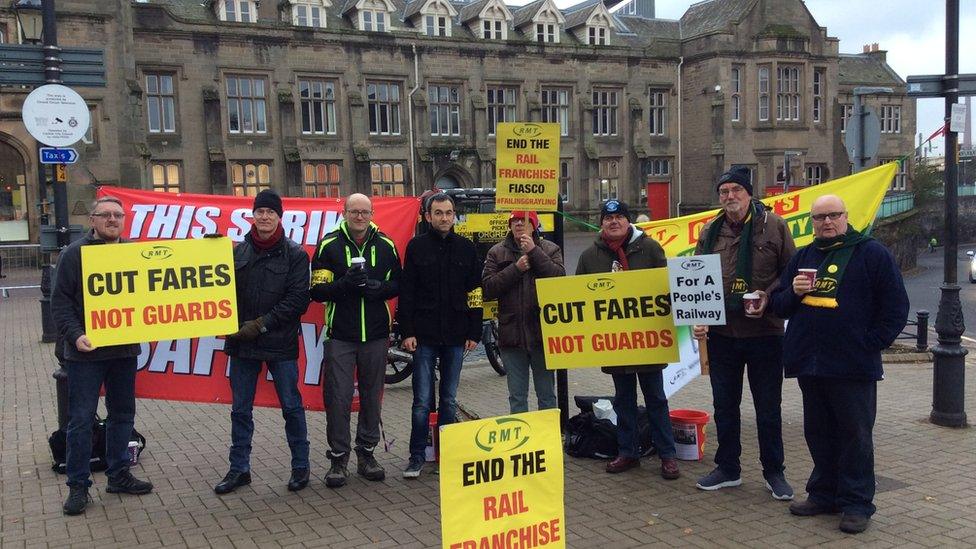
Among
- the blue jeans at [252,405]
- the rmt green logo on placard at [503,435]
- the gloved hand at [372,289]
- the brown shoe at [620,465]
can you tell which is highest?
the gloved hand at [372,289]

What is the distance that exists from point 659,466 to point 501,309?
177 cm

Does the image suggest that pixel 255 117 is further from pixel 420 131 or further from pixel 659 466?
pixel 659 466

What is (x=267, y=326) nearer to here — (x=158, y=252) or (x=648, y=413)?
(x=158, y=252)

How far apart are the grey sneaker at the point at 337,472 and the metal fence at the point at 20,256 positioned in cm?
2349

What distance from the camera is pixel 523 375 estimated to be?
6.30 m

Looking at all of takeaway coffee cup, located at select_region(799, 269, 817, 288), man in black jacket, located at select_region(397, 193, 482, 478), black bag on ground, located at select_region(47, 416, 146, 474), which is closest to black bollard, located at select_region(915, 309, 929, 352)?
takeaway coffee cup, located at select_region(799, 269, 817, 288)

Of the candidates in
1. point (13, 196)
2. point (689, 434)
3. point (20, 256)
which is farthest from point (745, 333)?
point (13, 196)

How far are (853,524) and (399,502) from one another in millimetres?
2963

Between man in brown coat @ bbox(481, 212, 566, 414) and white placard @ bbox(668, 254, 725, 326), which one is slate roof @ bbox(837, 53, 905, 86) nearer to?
man in brown coat @ bbox(481, 212, 566, 414)

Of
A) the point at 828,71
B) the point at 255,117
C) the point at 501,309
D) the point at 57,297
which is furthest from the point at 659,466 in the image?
the point at 828,71

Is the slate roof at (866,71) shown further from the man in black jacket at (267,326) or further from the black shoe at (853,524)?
the man in black jacket at (267,326)

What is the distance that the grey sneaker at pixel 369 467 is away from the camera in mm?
6066

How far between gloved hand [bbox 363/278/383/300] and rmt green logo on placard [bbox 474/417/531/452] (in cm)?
252

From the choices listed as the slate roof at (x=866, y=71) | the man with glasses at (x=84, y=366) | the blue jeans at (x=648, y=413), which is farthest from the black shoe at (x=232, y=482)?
the slate roof at (x=866, y=71)
